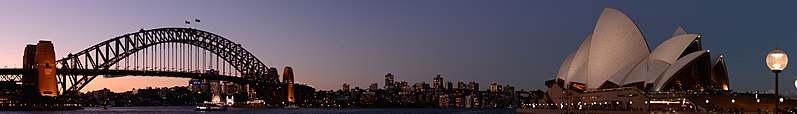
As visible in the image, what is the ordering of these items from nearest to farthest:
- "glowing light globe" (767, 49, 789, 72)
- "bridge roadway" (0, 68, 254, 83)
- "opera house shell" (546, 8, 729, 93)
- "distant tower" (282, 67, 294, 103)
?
"glowing light globe" (767, 49, 789, 72) → "opera house shell" (546, 8, 729, 93) → "bridge roadway" (0, 68, 254, 83) → "distant tower" (282, 67, 294, 103)

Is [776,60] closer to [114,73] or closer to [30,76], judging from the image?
[30,76]

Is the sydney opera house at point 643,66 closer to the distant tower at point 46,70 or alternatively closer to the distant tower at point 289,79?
the distant tower at point 46,70

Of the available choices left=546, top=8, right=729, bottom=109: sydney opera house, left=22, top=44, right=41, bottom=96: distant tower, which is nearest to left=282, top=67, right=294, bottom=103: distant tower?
left=22, top=44, right=41, bottom=96: distant tower

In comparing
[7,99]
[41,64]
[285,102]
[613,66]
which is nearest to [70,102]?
[7,99]

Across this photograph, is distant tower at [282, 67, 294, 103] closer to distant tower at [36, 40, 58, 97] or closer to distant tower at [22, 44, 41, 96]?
distant tower at [22, 44, 41, 96]

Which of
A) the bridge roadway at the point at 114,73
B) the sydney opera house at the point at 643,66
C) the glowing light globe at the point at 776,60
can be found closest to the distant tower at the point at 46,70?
the bridge roadway at the point at 114,73

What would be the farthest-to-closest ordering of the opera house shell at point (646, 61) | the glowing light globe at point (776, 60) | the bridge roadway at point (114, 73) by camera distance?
the bridge roadway at point (114, 73)
the opera house shell at point (646, 61)
the glowing light globe at point (776, 60)

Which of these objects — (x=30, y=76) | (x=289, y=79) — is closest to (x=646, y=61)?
(x=30, y=76)
